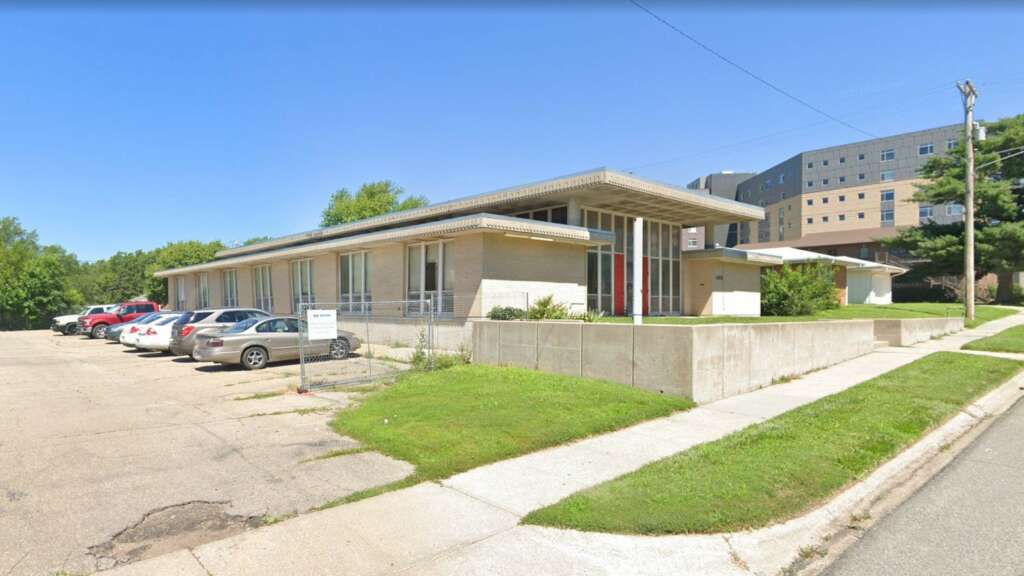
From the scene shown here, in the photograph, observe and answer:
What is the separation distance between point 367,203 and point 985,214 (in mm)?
56278

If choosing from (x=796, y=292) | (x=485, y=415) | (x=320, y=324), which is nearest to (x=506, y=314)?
(x=320, y=324)

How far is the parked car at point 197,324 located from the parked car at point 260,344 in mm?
Result: 1023

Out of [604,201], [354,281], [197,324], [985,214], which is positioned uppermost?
[985,214]

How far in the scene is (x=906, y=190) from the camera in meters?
64.5

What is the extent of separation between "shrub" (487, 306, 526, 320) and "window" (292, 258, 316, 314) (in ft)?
41.3

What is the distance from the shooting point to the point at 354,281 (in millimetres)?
23016

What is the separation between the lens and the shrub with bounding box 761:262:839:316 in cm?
2642

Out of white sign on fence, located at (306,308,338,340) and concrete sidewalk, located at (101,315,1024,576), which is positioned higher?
white sign on fence, located at (306,308,338,340)

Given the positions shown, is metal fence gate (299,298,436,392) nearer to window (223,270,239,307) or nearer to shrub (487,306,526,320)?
shrub (487,306,526,320)

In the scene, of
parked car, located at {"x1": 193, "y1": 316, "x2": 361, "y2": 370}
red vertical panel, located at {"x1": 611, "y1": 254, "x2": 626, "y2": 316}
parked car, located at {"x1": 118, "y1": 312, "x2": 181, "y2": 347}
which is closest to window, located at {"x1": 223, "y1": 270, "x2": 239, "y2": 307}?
parked car, located at {"x1": 118, "y1": 312, "x2": 181, "y2": 347}

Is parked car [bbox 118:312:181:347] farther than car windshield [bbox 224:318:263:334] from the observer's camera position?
Yes

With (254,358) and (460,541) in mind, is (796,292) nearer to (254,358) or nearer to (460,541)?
(254,358)

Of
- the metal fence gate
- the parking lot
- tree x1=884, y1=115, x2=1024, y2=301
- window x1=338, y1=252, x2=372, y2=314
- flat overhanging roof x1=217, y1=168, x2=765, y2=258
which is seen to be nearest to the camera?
the parking lot

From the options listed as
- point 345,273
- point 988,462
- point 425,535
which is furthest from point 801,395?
point 345,273
